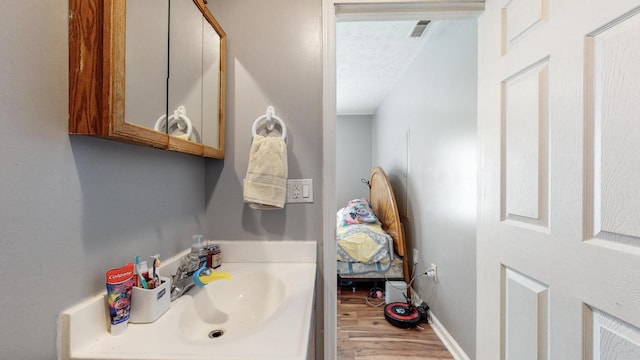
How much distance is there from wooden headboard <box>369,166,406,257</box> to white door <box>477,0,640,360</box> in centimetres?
149

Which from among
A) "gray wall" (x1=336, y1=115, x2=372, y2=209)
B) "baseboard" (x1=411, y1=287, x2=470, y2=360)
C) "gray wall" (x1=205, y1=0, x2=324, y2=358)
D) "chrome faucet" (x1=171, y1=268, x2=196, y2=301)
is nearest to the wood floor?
"baseboard" (x1=411, y1=287, x2=470, y2=360)

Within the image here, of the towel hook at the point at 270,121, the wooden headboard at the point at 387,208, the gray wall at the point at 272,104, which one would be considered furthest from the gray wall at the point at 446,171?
the towel hook at the point at 270,121

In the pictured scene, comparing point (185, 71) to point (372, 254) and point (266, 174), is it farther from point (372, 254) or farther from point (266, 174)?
point (372, 254)

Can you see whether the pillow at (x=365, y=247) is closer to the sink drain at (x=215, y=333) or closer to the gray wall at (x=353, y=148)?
the sink drain at (x=215, y=333)

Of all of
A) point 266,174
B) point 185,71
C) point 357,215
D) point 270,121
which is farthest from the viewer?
point 357,215

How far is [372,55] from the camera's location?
248 centimetres

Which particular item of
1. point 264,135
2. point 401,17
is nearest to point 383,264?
point 264,135

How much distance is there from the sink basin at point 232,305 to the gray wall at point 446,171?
1275 millimetres

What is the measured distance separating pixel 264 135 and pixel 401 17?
897mm

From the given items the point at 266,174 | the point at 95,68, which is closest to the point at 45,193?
the point at 95,68

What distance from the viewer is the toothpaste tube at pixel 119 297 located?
625 millimetres

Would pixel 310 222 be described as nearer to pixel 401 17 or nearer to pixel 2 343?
pixel 2 343

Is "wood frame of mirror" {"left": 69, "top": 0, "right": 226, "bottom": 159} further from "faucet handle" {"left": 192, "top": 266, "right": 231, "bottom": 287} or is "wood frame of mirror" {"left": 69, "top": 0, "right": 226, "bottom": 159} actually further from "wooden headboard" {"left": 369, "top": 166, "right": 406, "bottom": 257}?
"wooden headboard" {"left": 369, "top": 166, "right": 406, "bottom": 257}

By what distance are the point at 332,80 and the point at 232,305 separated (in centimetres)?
106
